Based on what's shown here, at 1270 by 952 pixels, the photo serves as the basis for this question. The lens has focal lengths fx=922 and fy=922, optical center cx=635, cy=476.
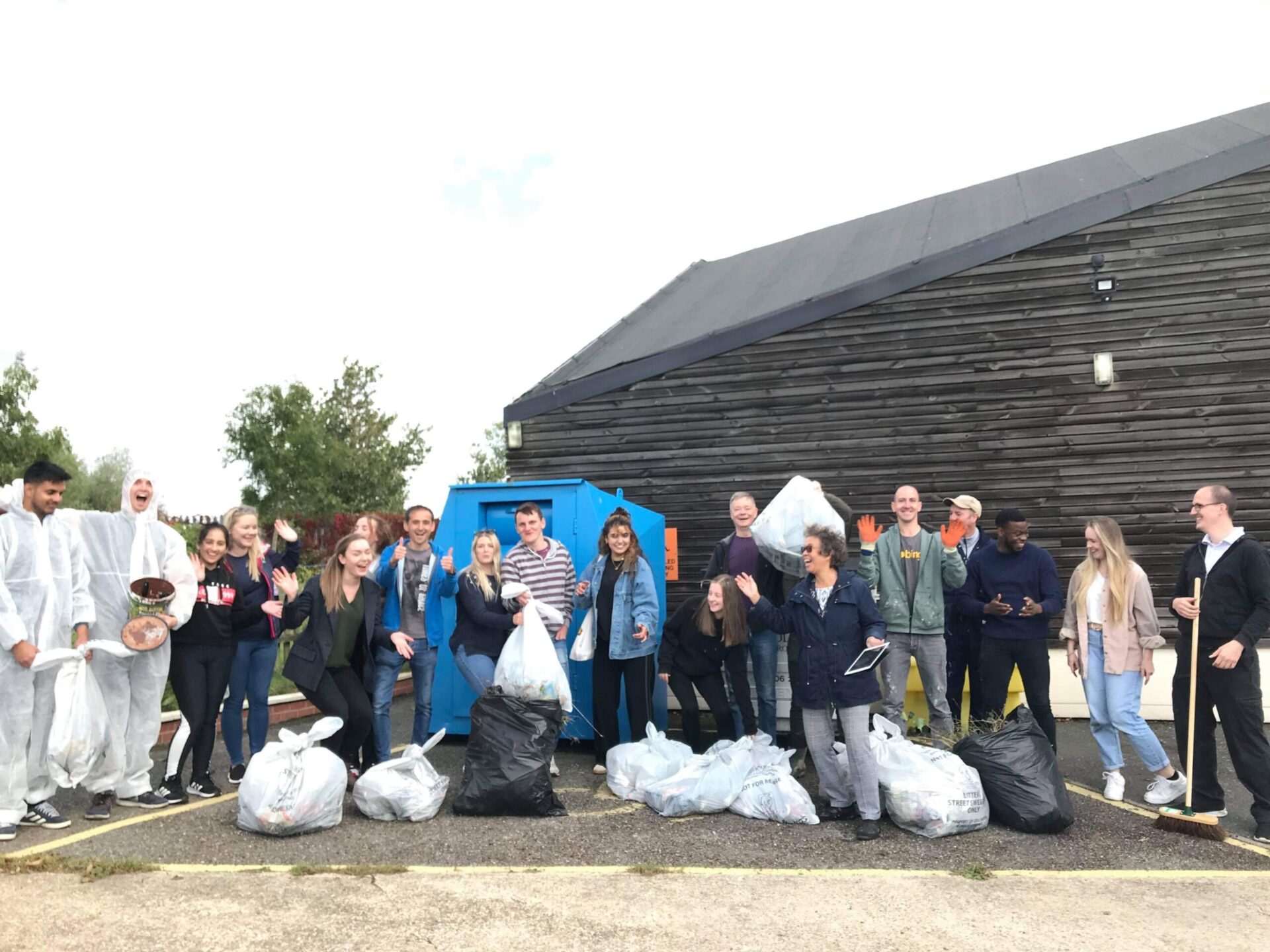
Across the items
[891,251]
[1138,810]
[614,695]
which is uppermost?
[891,251]

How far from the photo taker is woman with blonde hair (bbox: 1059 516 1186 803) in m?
5.29

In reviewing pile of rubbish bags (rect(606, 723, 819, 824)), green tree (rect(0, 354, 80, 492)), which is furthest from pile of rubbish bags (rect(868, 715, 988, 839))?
green tree (rect(0, 354, 80, 492))

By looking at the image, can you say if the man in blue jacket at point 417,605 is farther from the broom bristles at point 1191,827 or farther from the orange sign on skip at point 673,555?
the broom bristles at point 1191,827

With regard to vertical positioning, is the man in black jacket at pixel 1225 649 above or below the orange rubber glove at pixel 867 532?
below

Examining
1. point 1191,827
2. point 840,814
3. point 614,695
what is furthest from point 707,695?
point 1191,827

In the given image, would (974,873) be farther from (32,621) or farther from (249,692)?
(32,621)

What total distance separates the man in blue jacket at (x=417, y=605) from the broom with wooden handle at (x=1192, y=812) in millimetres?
4187

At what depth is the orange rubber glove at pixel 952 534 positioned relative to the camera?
6.21 m

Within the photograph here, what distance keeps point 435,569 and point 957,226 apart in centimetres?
825

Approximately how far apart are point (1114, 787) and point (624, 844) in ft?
9.85

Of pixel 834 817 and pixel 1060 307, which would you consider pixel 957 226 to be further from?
pixel 834 817

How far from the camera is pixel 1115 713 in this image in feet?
17.5

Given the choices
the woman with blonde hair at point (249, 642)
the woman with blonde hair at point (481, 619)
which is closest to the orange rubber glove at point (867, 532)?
the woman with blonde hair at point (481, 619)

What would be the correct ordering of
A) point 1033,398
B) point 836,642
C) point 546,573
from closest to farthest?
1. point 836,642
2. point 546,573
3. point 1033,398
